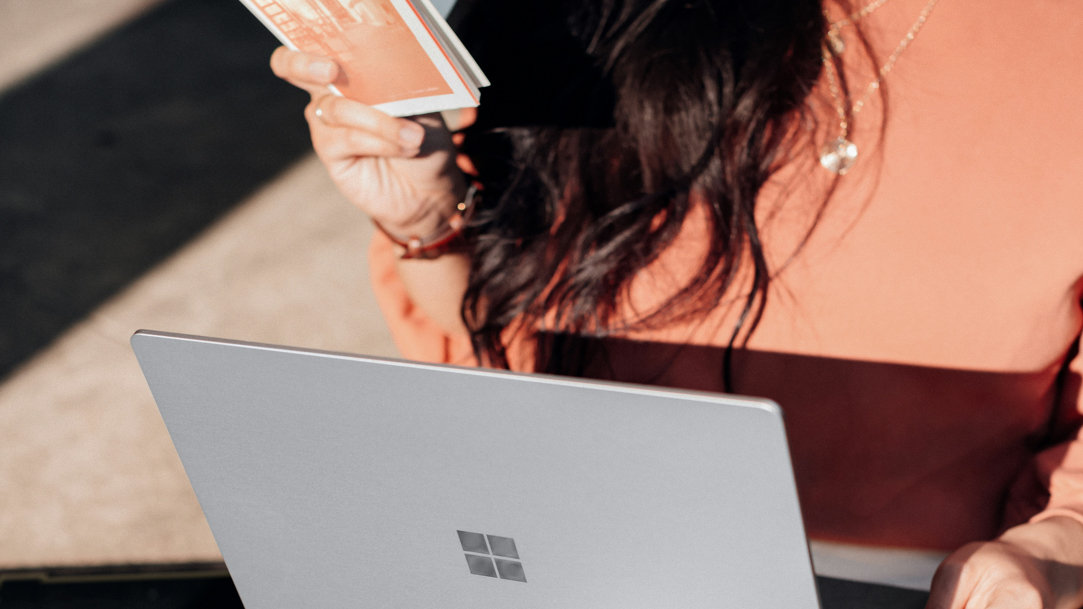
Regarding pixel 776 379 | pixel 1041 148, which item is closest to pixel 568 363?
pixel 776 379

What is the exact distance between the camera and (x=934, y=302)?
77 centimetres

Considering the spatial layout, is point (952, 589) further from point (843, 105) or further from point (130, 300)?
point (130, 300)

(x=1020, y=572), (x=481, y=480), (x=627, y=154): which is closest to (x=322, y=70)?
(x=627, y=154)

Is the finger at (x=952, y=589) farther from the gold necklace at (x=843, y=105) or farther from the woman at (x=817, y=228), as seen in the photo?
the gold necklace at (x=843, y=105)

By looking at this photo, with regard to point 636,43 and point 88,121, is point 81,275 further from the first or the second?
point 636,43

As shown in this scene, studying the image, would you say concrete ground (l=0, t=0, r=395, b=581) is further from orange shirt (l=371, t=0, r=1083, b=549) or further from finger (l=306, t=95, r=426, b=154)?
orange shirt (l=371, t=0, r=1083, b=549)

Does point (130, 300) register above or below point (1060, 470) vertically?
below

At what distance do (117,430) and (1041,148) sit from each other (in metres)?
1.77

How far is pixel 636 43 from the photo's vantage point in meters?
0.86

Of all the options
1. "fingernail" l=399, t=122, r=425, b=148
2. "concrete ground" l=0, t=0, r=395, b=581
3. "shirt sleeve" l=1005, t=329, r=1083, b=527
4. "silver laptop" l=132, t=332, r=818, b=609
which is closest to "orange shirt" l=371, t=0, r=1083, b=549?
"shirt sleeve" l=1005, t=329, r=1083, b=527

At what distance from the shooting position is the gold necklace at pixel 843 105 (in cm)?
77

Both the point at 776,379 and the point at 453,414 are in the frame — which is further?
the point at 776,379

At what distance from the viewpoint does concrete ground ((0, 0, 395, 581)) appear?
5.23ft

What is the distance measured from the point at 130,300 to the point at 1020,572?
2007mm
